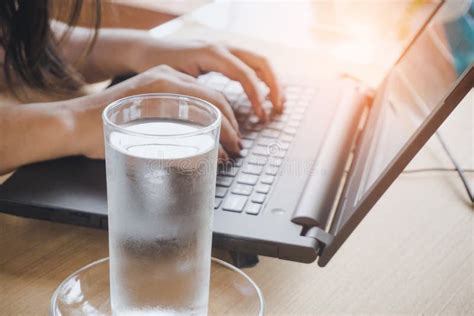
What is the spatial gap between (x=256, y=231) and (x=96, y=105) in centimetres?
24

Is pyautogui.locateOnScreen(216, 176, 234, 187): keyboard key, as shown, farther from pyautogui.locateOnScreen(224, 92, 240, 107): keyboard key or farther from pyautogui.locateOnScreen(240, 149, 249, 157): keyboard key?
pyautogui.locateOnScreen(224, 92, 240, 107): keyboard key

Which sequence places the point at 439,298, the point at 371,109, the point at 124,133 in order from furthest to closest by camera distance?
the point at 371,109, the point at 439,298, the point at 124,133

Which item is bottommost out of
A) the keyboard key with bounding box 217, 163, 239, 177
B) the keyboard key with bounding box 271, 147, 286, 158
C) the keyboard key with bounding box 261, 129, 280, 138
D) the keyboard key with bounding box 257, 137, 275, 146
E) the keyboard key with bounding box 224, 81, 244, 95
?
the keyboard key with bounding box 224, 81, 244, 95

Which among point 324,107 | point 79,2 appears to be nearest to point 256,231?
point 324,107

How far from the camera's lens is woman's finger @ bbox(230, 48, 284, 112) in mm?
846

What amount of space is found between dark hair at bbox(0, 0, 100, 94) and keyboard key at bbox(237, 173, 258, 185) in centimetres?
35

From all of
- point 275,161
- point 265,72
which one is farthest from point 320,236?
point 265,72

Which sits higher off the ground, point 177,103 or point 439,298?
point 177,103

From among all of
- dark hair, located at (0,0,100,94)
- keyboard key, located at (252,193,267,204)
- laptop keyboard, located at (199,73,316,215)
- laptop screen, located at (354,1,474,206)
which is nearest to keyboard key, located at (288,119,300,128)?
laptop keyboard, located at (199,73,316,215)

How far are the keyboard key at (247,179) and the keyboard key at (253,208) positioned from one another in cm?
5

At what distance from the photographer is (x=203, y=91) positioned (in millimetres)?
696

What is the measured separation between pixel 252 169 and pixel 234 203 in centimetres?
9

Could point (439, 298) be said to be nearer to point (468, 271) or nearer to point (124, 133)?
Result: point (468, 271)

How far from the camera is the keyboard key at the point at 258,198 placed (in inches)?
23.6
